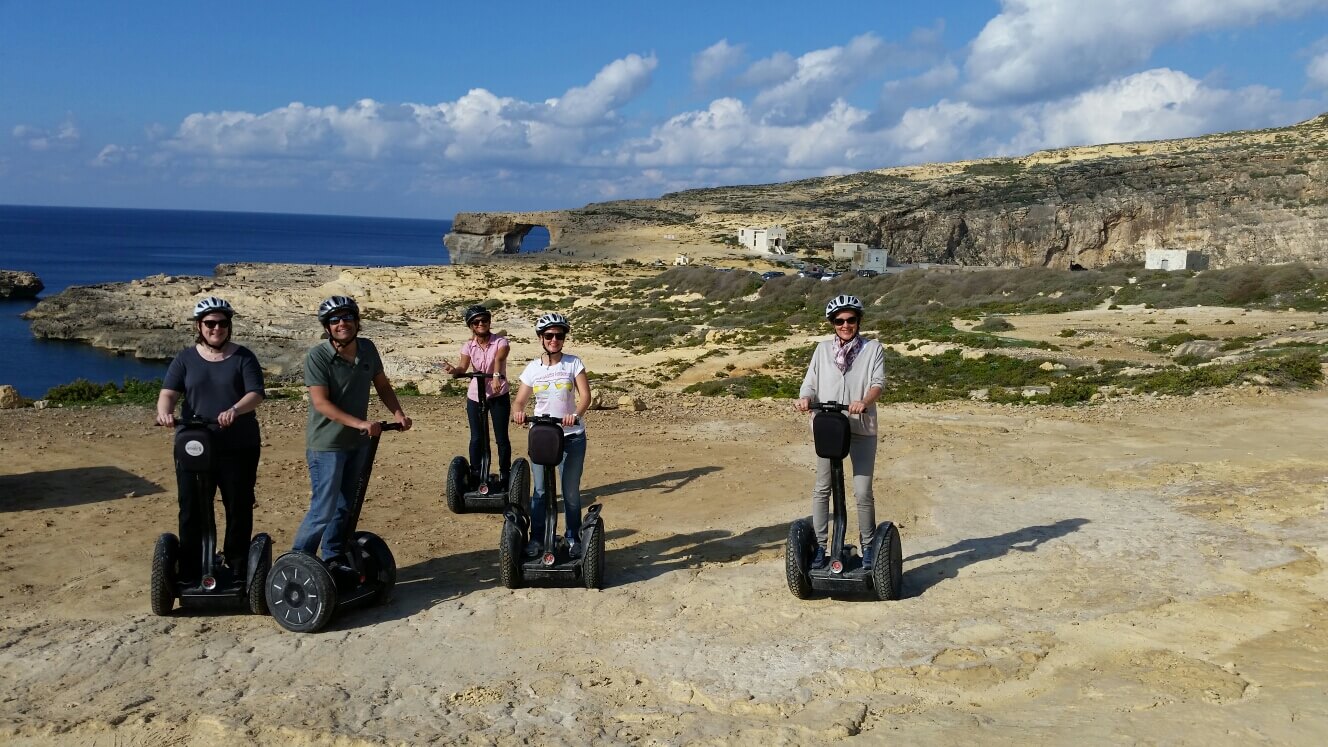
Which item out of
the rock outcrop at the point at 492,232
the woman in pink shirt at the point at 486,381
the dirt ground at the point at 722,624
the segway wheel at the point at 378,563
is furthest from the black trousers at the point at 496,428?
the rock outcrop at the point at 492,232

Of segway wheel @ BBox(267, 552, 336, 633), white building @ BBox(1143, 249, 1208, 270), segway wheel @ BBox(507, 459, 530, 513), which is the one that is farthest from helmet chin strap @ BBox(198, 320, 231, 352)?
white building @ BBox(1143, 249, 1208, 270)

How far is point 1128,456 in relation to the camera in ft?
38.8

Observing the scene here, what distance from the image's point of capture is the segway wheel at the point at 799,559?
6738mm

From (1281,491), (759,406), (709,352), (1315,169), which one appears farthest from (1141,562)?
(1315,169)

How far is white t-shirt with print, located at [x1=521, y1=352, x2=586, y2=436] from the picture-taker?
702 centimetres

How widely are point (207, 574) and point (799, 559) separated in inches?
151

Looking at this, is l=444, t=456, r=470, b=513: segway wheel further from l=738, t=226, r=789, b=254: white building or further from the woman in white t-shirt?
l=738, t=226, r=789, b=254: white building

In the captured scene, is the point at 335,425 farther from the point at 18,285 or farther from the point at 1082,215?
the point at 18,285

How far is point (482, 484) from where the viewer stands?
9.75 m

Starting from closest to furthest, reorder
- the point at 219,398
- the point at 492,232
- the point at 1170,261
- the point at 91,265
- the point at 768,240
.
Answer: the point at 219,398 → the point at 1170,261 → the point at 768,240 → the point at 492,232 → the point at 91,265

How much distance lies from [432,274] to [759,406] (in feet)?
149

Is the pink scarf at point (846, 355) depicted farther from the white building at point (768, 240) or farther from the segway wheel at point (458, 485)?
the white building at point (768, 240)

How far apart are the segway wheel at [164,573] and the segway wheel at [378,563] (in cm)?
112

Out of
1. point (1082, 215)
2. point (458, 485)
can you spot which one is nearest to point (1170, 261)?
point (1082, 215)
